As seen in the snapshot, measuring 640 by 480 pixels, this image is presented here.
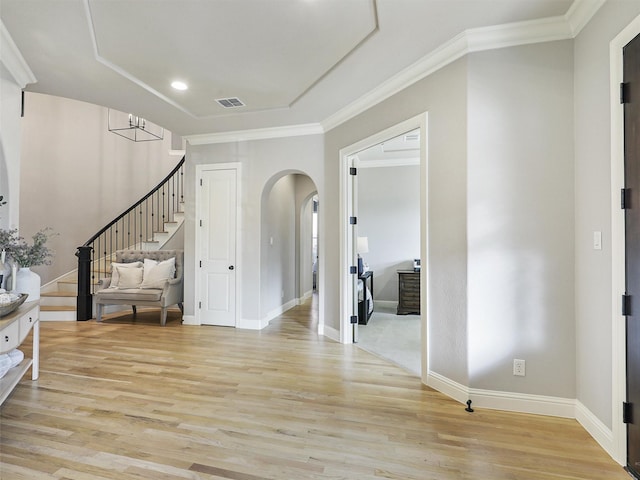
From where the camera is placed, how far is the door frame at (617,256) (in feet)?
6.26

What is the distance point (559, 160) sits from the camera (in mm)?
2404

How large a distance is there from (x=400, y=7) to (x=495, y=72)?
34.7 inches

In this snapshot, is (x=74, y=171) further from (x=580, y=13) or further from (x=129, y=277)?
(x=580, y=13)

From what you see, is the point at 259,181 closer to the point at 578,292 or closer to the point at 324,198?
the point at 324,198

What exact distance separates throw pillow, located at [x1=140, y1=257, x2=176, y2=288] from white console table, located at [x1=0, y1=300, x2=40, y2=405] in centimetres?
233

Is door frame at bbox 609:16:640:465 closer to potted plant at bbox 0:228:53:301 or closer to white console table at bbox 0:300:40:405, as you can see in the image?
white console table at bbox 0:300:40:405

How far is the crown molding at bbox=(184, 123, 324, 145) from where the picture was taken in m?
4.64

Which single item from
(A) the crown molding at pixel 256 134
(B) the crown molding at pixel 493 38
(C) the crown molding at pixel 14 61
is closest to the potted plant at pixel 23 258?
(C) the crown molding at pixel 14 61

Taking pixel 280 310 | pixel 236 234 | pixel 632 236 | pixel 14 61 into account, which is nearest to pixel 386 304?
pixel 280 310

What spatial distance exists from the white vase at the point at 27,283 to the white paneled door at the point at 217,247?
7.37ft

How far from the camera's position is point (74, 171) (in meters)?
6.78

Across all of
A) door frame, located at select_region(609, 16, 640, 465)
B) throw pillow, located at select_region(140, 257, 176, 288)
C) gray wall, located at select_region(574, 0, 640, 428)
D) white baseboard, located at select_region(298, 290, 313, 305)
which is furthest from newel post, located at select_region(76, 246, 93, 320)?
door frame, located at select_region(609, 16, 640, 465)

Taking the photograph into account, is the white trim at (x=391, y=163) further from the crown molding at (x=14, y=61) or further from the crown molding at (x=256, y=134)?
the crown molding at (x=14, y=61)

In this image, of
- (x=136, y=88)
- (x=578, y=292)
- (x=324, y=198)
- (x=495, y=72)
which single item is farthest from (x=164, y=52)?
(x=578, y=292)
